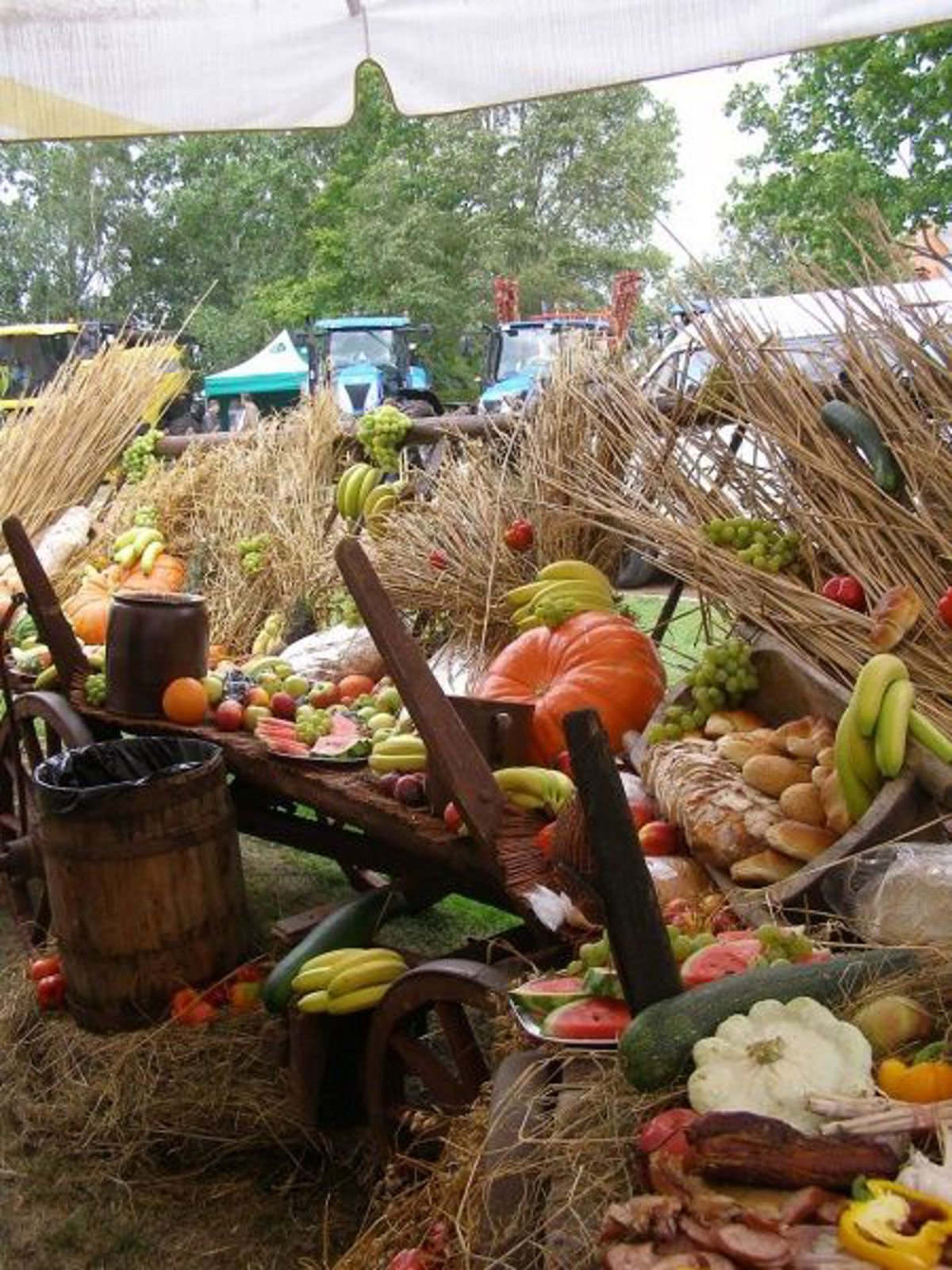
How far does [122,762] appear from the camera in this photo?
347 centimetres

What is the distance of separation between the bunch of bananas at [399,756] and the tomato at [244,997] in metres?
0.62

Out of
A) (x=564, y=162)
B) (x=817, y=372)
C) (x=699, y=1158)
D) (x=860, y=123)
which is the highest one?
(x=564, y=162)

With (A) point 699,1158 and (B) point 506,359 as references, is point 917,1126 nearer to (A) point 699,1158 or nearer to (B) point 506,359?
(A) point 699,1158

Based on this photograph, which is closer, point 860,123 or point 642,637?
point 642,637

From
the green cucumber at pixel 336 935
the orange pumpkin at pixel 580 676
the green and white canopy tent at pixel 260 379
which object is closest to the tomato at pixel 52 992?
the green cucumber at pixel 336 935

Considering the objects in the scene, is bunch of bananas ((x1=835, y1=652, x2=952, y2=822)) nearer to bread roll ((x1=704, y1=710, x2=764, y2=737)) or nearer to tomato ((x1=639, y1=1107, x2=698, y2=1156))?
bread roll ((x1=704, y1=710, x2=764, y2=737))

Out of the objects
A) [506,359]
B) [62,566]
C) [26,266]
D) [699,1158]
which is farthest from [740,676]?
[26,266]

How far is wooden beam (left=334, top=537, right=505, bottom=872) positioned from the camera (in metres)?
2.35

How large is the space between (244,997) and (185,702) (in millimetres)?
915

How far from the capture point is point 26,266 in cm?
3659

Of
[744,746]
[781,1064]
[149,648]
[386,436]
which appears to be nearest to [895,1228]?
[781,1064]

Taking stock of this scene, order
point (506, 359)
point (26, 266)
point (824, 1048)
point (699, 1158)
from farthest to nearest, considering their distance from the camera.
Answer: point (26, 266) → point (506, 359) → point (824, 1048) → point (699, 1158)

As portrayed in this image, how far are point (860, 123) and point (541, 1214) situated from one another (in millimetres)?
17374

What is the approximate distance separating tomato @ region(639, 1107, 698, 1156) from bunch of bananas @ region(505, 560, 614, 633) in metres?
2.09
